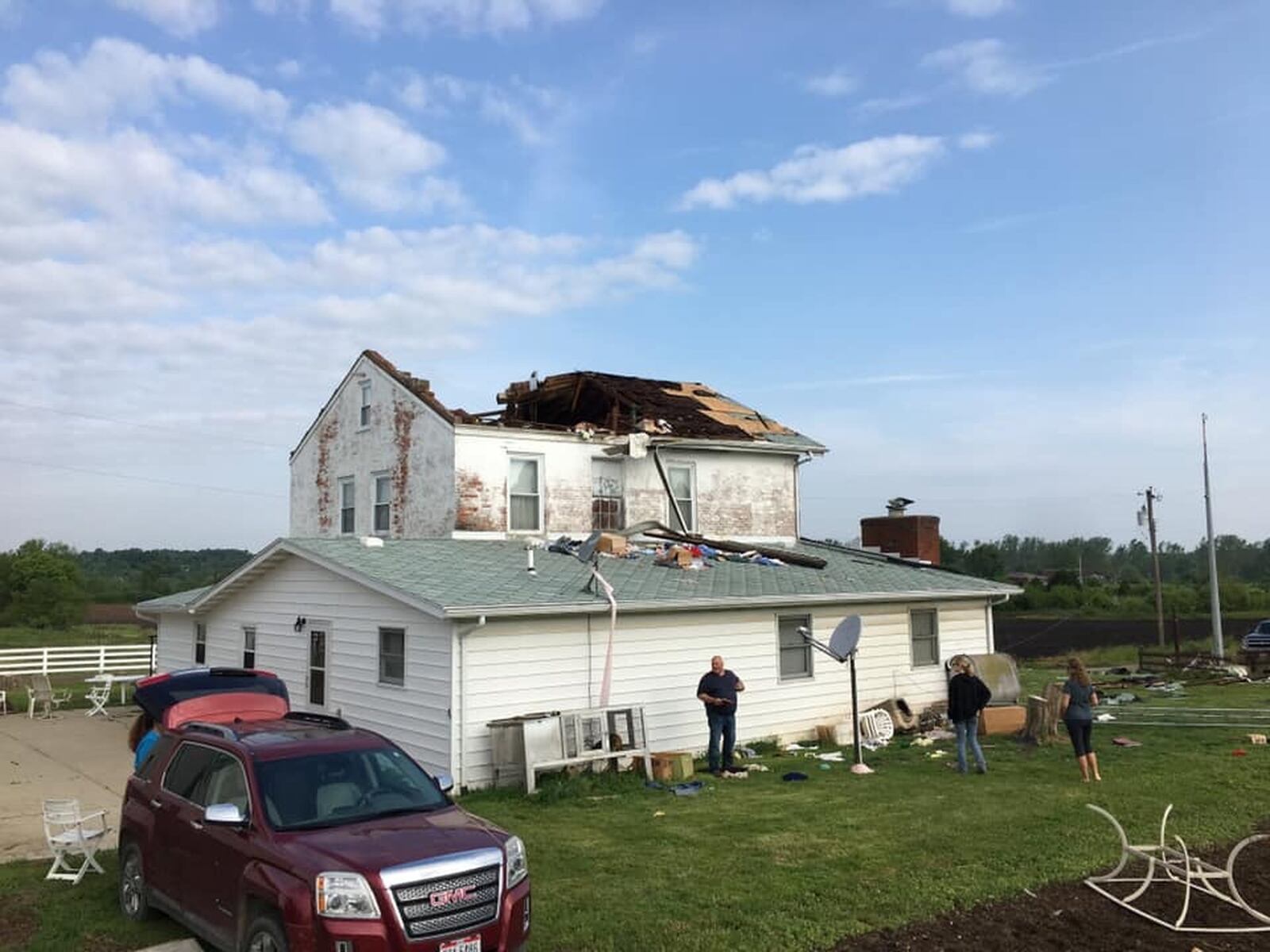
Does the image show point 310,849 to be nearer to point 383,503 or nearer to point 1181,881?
point 1181,881

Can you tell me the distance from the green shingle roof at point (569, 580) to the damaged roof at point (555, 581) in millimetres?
21

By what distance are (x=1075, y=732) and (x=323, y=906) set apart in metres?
10.9

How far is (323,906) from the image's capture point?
579 centimetres

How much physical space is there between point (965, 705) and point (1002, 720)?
4.75m

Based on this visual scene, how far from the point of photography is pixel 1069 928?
7.33m

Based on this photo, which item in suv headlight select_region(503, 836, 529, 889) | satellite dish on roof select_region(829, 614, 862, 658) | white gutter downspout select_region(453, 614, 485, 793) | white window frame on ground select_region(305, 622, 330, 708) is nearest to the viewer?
suv headlight select_region(503, 836, 529, 889)

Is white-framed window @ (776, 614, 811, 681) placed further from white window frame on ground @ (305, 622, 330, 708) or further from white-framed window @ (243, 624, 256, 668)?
white-framed window @ (243, 624, 256, 668)

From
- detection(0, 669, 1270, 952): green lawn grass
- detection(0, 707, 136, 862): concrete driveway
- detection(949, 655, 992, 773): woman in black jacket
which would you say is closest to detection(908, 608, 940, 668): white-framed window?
detection(0, 669, 1270, 952): green lawn grass

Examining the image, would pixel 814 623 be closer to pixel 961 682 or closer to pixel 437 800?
pixel 961 682

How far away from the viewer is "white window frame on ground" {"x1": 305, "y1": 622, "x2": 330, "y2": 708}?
16.2 m

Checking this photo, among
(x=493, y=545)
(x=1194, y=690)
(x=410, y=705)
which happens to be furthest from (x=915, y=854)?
(x=1194, y=690)

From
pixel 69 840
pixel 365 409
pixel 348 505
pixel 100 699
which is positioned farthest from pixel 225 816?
pixel 100 699

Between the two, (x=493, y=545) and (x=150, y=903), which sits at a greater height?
(x=493, y=545)

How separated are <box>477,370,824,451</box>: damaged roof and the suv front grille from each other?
17.1 metres
